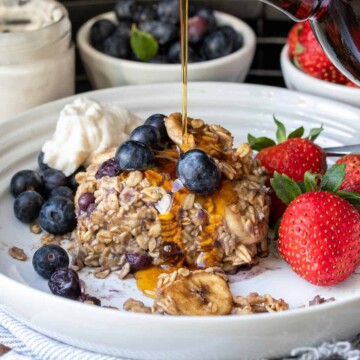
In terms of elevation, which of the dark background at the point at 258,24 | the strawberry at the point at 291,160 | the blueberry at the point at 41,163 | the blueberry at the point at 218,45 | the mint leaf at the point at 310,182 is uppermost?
the mint leaf at the point at 310,182

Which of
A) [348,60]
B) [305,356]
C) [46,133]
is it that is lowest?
[46,133]

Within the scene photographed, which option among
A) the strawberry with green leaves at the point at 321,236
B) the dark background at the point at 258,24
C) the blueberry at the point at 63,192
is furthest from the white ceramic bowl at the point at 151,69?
the strawberry with green leaves at the point at 321,236

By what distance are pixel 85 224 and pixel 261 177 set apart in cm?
33

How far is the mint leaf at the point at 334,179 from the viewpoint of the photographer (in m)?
1.42

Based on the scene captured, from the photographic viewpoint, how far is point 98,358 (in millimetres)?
1276

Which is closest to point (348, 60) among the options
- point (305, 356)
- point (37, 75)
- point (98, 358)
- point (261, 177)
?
point (261, 177)

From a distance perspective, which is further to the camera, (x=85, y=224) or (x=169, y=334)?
(x=85, y=224)

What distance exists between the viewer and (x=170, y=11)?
2.19 metres

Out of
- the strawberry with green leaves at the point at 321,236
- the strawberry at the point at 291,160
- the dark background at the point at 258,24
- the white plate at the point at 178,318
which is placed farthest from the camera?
the dark background at the point at 258,24

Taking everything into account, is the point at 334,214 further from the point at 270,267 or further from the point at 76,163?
the point at 76,163

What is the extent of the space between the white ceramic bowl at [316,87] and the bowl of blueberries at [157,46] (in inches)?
4.6

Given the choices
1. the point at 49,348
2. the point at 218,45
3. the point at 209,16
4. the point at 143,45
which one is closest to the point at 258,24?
the point at 209,16

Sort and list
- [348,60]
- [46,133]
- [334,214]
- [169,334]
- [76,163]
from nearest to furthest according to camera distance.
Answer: [169,334]
[334,214]
[348,60]
[76,163]
[46,133]

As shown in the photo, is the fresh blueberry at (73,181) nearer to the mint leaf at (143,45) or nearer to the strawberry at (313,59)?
the mint leaf at (143,45)
